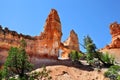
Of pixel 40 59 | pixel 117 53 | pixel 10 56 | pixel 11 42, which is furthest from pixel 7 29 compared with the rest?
pixel 117 53

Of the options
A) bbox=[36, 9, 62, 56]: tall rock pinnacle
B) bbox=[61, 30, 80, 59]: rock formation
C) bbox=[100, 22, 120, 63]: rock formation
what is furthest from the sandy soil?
bbox=[61, 30, 80, 59]: rock formation

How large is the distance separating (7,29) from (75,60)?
450 inches

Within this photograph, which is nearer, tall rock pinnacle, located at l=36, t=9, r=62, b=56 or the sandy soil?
the sandy soil

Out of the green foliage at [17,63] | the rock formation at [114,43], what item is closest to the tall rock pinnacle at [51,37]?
the rock formation at [114,43]

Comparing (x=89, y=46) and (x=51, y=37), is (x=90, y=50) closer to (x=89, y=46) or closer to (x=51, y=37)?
(x=89, y=46)

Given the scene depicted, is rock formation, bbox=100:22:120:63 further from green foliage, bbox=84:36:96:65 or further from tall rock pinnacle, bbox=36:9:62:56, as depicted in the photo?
tall rock pinnacle, bbox=36:9:62:56

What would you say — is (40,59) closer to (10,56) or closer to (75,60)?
(75,60)

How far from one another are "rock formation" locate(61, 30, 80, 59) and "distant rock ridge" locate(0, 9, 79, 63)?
12760 millimetres

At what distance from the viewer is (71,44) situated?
69.3m

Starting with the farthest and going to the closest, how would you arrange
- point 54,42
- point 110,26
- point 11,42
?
point 110,26
point 54,42
point 11,42

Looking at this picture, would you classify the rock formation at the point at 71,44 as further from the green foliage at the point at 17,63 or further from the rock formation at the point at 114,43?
the green foliage at the point at 17,63

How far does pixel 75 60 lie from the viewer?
166 feet

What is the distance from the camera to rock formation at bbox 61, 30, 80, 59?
66.9 m

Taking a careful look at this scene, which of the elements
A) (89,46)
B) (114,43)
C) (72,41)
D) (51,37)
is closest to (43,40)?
(51,37)
